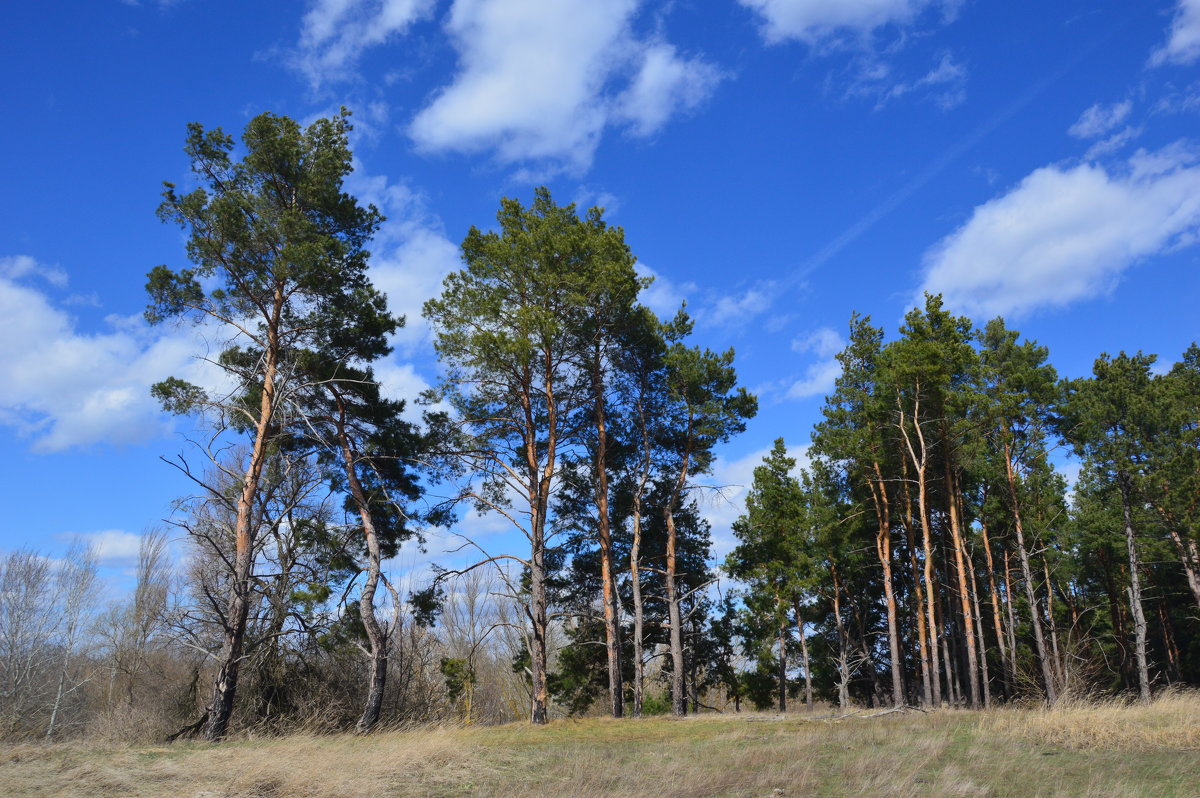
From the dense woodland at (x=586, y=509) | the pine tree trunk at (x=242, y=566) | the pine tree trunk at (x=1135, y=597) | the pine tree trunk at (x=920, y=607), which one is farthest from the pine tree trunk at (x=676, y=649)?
the pine tree trunk at (x=1135, y=597)

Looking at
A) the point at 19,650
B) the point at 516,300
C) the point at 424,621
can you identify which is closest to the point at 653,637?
the point at 424,621

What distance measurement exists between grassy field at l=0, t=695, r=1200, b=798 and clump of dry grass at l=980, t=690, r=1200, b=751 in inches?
1.3

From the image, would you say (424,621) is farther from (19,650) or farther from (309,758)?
(19,650)

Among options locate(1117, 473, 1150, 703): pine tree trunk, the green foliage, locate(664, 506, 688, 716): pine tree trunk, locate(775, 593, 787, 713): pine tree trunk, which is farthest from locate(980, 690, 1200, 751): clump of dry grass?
the green foliage

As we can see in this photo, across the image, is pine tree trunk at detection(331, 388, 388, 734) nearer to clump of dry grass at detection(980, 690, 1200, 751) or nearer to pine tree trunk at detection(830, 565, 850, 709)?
clump of dry grass at detection(980, 690, 1200, 751)

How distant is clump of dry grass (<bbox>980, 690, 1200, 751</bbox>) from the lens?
36.1 ft

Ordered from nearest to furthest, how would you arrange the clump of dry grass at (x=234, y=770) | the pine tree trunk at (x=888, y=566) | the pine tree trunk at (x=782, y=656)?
the clump of dry grass at (x=234, y=770), the pine tree trunk at (x=888, y=566), the pine tree trunk at (x=782, y=656)

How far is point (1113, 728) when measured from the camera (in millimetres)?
11727

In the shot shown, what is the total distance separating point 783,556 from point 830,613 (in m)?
5.32

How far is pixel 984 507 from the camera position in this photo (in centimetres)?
2650

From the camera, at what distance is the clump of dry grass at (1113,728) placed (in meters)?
11.0

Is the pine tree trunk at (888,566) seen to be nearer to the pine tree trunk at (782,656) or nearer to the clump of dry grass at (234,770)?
the pine tree trunk at (782,656)

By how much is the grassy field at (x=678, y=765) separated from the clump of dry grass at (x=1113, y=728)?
0.03 m

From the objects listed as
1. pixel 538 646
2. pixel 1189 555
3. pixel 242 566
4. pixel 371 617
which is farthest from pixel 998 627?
pixel 242 566
